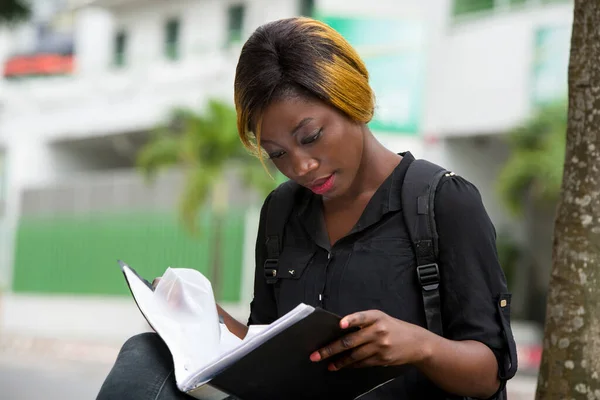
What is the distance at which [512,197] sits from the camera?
51.9ft

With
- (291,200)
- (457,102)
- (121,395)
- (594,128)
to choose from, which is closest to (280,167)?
(291,200)

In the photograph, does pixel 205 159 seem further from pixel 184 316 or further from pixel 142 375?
pixel 142 375

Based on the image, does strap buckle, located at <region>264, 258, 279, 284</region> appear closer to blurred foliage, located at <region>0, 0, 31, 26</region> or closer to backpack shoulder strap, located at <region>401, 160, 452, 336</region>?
backpack shoulder strap, located at <region>401, 160, 452, 336</region>

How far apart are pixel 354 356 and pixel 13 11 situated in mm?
7827

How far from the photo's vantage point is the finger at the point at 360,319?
203cm

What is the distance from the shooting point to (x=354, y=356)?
A: 2.11 meters

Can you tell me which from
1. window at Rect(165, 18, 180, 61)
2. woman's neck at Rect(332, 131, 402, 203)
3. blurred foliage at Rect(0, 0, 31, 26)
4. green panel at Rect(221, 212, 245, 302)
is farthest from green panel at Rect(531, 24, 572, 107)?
woman's neck at Rect(332, 131, 402, 203)

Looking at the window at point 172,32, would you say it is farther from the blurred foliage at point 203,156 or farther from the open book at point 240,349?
the open book at point 240,349

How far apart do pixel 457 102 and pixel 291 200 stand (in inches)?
627

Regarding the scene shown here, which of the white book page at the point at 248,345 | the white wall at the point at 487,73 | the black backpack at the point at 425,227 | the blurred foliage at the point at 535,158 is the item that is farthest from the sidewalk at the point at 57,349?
the white book page at the point at 248,345

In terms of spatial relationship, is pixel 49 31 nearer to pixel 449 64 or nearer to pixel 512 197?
pixel 449 64

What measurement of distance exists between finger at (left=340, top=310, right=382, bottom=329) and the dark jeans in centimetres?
39

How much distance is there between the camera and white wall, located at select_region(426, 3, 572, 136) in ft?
56.0

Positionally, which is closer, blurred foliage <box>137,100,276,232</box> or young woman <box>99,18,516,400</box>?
young woman <box>99,18,516,400</box>
